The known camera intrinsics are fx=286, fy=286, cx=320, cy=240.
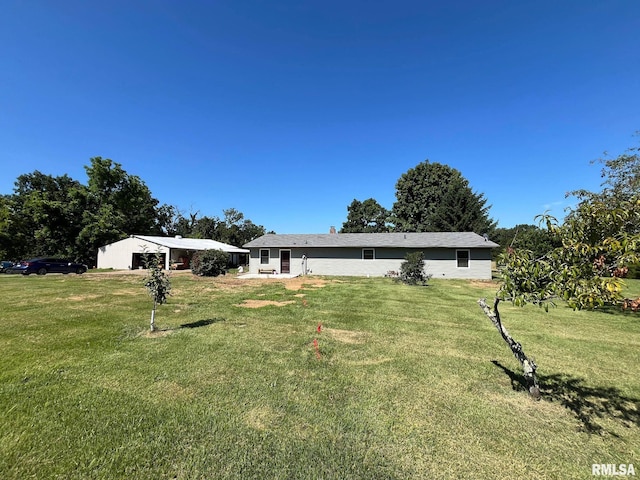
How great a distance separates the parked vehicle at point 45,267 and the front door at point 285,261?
57.3ft

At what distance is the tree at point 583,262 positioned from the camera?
2.71m

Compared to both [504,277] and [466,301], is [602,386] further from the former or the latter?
[466,301]

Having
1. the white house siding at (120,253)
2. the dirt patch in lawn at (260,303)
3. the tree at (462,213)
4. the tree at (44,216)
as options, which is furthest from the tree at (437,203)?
the tree at (44,216)

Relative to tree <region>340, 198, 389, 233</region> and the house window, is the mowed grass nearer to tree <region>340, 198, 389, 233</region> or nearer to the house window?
the house window

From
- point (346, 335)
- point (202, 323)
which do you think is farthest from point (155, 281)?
point (346, 335)

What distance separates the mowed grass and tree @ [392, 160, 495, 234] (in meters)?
28.0

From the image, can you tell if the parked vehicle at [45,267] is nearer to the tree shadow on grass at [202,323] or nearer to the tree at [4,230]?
the tree at [4,230]

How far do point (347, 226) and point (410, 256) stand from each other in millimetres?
27510

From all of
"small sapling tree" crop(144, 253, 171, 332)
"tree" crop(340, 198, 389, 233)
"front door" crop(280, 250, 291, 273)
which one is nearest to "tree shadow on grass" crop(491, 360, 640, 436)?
"small sapling tree" crop(144, 253, 171, 332)

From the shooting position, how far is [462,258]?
66.9 ft

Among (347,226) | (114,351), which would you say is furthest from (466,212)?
(114,351)

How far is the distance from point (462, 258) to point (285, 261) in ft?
44.5

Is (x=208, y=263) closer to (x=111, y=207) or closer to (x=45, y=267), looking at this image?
(x=45, y=267)

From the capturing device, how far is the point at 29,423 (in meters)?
3.21
